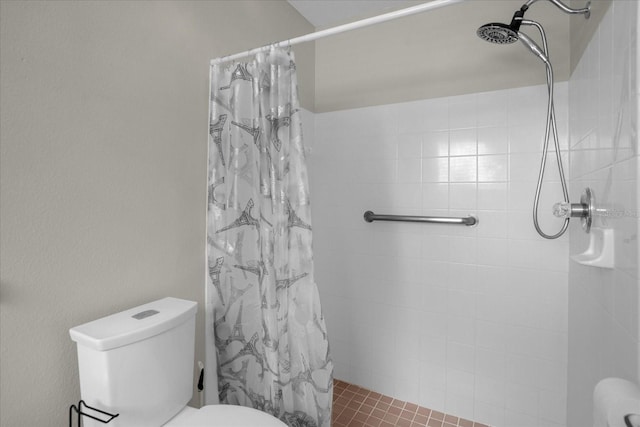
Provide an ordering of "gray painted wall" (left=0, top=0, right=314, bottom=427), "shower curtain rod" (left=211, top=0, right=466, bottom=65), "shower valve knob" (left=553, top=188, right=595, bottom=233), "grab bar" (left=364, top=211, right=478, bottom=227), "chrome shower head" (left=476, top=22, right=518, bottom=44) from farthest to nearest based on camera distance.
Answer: "grab bar" (left=364, top=211, right=478, bottom=227), "chrome shower head" (left=476, top=22, right=518, bottom=44), "shower valve knob" (left=553, top=188, right=595, bottom=233), "shower curtain rod" (left=211, top=0, right=466, bottom=65), "gray painted wall" (left=0, top=0, right=314, bottom=427)

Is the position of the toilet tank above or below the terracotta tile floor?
above

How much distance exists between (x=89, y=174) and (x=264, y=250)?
2.09ft

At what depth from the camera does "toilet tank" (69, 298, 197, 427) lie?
996 mm

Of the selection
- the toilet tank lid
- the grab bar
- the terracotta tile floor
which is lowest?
the terracotta tile floor

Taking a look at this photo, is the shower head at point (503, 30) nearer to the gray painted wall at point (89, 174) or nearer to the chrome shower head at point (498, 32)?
the chrome shower head at point (498, 32)

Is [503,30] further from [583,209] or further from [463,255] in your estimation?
[463,255]

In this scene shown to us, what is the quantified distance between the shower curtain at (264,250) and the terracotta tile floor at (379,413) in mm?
663

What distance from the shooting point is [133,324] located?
3.54 ft

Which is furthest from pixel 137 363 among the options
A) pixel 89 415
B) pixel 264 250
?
pixel 264 250

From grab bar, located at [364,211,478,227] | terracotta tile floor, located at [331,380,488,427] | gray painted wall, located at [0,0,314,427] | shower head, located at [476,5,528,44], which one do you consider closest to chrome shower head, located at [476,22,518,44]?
shower head, located at [476,5,528,44]

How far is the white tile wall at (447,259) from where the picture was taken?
5.78ft

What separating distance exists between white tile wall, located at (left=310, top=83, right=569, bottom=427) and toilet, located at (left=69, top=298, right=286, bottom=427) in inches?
46.6

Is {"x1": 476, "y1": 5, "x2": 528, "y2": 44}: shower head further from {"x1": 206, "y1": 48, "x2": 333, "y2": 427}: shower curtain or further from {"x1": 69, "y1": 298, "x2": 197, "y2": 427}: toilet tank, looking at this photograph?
{"x1": 69, "y1": 298, "x2": 197, "y2": 427}: toilet tank

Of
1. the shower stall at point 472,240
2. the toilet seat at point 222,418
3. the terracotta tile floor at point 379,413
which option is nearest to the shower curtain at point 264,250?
the toilet seat at point 222,418
